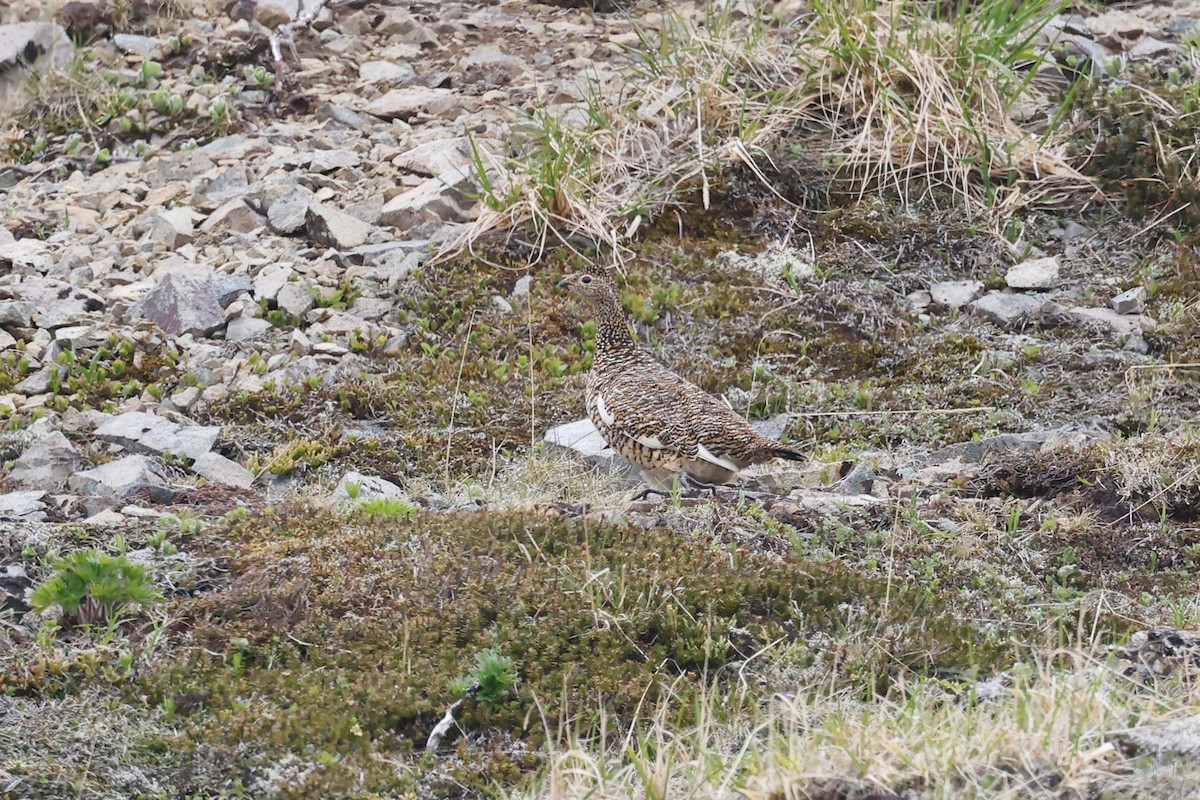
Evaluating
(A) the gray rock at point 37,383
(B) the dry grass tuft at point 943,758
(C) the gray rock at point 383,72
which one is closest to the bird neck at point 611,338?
(A) the gray rock at point 37,383

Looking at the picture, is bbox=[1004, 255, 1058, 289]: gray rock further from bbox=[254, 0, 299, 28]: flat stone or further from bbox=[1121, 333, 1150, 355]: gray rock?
bbox=[254, 0, 299, 28]: flat stone

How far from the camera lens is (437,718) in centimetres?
492

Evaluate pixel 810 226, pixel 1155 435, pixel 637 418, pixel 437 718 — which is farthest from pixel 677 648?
pixel 810 226

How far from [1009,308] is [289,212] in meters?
4.74

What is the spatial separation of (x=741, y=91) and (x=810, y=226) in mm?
1129

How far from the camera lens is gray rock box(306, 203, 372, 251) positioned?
9859 millimetres

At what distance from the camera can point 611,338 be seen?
7988 millimetres

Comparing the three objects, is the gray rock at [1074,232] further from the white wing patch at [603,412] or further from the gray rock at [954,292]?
the white wing patch at [603,412]

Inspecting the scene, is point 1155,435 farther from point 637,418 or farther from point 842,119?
point 842,119

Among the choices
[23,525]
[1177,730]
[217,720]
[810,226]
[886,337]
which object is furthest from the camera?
[810,226]

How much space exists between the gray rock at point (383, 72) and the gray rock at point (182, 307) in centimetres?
316

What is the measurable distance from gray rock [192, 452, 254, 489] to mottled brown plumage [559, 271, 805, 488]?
178 cm

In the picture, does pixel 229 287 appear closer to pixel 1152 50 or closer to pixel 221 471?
pixel 221 471

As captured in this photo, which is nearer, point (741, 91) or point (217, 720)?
point (217, 720)
